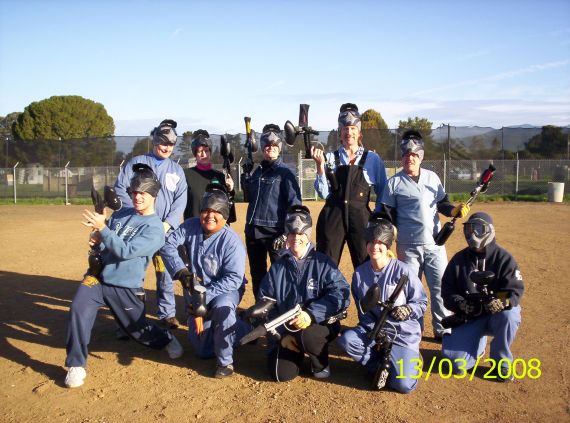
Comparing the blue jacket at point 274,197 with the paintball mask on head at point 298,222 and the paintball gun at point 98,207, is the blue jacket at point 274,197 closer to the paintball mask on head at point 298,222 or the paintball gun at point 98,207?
the paintball mask on head at point 298,222

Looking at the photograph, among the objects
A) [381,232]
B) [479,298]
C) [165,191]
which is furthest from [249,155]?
[479,298]

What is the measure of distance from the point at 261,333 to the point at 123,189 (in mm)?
2653

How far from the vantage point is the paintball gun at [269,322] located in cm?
457

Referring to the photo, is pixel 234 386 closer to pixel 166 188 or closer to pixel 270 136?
pixel 166 188

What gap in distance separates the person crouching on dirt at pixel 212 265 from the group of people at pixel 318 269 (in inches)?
0.4

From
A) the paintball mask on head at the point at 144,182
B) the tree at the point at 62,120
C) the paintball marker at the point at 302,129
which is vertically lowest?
the paintball mask on head at the point at 144,182

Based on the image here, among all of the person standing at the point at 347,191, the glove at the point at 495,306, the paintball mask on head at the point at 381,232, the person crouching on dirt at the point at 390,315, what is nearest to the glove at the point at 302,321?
the person crouching on dirt at the point at 390,315

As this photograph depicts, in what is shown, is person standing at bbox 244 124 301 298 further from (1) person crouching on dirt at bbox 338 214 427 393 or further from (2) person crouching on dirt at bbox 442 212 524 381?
(2) person crouching on dirt at bbox 442 212 524 381

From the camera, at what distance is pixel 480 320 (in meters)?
5.12

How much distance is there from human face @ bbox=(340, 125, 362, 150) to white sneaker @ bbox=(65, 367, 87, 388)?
3503mm

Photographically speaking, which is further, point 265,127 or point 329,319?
point 265,127

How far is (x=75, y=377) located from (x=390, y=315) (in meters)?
2.85

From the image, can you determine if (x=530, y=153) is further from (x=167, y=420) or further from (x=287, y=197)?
(x=167, y=420)

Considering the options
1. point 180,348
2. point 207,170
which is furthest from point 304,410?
point 207,170
